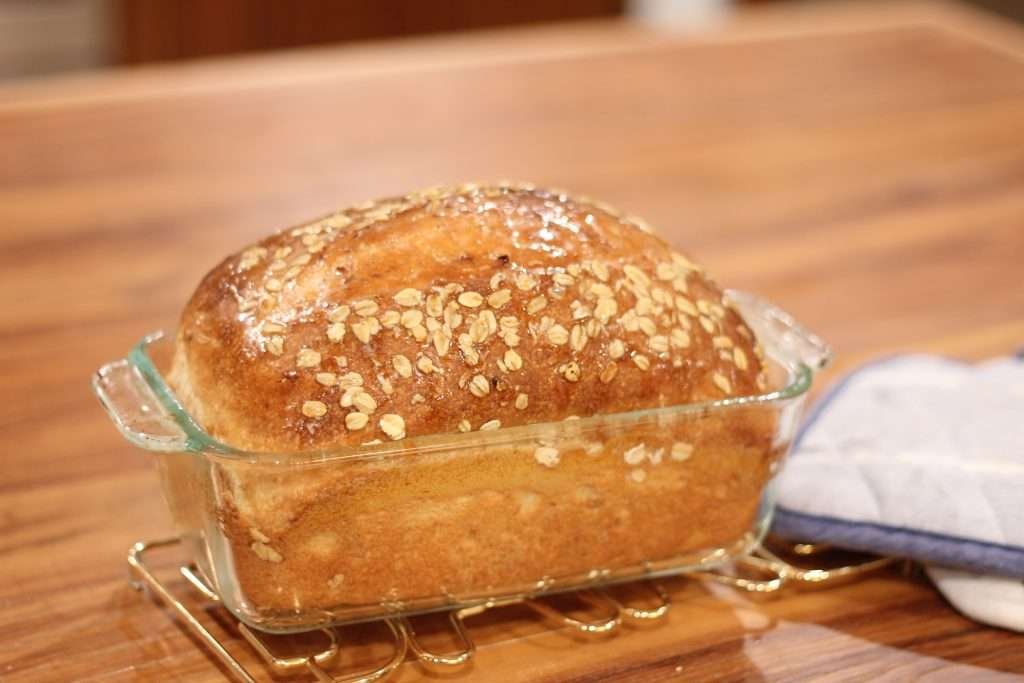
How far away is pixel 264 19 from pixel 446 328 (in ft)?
10.3

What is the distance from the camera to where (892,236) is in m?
1.68

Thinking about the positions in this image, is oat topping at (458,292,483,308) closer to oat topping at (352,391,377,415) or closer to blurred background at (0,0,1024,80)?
oat topping at (352,391,377,415)

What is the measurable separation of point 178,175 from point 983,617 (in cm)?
117

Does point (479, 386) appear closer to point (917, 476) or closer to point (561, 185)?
point (917, 476)

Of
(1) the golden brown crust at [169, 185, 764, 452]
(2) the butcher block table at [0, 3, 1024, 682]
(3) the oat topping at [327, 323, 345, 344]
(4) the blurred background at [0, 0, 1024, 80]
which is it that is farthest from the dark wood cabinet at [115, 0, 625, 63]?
(3) the oat topping at [327, 323, 345, 344]

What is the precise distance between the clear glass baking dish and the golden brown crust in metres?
0.03

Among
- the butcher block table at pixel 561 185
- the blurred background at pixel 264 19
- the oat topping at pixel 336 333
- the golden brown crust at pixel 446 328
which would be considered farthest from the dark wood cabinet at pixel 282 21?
the oat topping at pixel 336 333

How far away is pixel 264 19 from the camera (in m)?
3.83

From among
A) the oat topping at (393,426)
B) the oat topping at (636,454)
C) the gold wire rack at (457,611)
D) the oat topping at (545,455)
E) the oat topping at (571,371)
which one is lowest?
the gold wire rack at (457,611)

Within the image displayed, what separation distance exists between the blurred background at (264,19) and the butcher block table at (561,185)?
1577 millimetres

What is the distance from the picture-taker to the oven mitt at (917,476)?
965mm

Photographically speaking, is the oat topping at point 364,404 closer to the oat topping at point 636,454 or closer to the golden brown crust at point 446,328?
the golden brown crust at point 446,328

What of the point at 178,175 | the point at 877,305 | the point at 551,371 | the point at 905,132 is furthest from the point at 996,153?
the point at 551,371

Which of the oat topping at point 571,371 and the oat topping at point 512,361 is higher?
the oat topping at point 512,361
